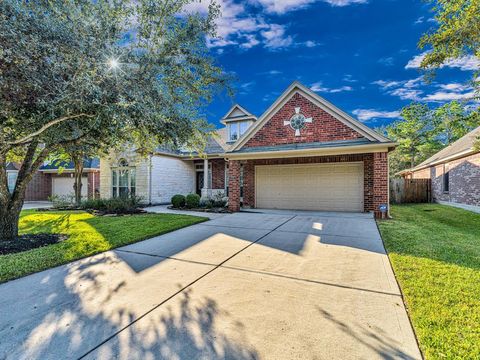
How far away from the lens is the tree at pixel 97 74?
4.16m

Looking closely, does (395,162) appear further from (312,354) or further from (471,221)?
(312,354)

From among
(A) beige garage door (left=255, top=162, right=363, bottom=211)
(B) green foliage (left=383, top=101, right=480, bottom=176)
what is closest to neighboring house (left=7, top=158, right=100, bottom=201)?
(A) beige garage door (left=255, top=162, right=363, bottom=211)

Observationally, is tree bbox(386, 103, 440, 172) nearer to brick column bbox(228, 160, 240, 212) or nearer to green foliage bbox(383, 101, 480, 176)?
green foliage bbox(383, 101, 480, 176)

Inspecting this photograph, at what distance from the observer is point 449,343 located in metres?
2.22

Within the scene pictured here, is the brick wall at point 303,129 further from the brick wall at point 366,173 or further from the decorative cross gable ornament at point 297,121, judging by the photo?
the brick wall at point 366,173

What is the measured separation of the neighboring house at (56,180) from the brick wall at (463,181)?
78.6ft

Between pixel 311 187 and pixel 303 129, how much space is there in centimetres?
297

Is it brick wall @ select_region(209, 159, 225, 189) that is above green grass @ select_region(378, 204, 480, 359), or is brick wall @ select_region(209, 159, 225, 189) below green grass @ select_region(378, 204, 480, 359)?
above

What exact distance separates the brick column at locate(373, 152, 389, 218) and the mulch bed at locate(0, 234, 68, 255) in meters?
10.6

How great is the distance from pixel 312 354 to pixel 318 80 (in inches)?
583

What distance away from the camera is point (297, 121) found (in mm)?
11414

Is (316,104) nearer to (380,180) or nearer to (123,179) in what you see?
(380,180)

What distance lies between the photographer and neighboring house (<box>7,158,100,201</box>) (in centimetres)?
1912

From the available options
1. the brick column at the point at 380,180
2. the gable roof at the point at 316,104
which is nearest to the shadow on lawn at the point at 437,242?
the brick column at the point at 380,180
